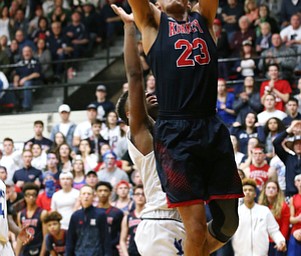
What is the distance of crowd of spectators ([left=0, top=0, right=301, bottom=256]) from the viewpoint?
13391 mm

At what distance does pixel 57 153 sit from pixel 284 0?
5601 millimetres

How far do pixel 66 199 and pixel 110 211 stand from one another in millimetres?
1150

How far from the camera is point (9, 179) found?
1627 cm

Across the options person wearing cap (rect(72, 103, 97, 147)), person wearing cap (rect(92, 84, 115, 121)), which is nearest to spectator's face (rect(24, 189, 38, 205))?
person wearing cap (rect(72, 103, 97, 147))

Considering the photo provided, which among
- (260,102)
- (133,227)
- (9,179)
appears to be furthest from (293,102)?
(9,179)

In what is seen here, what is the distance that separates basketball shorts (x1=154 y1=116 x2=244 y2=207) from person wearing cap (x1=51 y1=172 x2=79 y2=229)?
8081 mm

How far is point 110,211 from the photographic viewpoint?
13.7 metres

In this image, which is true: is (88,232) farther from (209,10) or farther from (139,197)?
(209,10)

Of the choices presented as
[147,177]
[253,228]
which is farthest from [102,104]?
[147,177]

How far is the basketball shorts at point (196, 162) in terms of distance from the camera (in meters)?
6.49

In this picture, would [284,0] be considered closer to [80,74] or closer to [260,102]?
[260,102]

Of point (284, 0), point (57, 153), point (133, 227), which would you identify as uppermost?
point (284, 0)

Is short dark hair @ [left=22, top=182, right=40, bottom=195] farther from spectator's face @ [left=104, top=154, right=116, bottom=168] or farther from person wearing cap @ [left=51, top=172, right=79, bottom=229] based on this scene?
spectator's face @ [left=104, top=154, right=116, bottom=168]

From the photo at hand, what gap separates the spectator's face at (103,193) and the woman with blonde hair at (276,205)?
2473 millimetres
